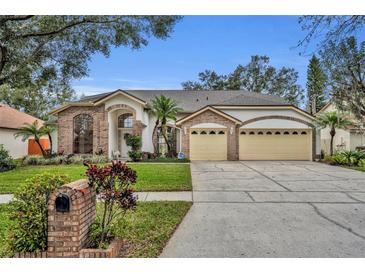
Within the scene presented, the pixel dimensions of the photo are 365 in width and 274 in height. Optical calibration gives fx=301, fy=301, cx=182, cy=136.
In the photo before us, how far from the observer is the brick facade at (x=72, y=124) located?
1948 cm

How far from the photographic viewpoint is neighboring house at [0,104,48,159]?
69.9 ft

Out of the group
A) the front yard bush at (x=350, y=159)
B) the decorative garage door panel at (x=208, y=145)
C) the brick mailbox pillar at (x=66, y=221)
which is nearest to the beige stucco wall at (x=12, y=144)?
the decorative garage door panel at (x=208, y=145)

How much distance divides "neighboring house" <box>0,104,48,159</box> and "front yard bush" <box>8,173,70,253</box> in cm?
1835

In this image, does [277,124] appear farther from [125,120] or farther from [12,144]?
[12,144]

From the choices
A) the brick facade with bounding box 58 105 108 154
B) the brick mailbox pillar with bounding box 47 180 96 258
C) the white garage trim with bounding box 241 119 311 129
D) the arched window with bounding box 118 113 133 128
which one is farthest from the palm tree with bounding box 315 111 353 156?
the brick mailbox pillar with bounding box 47 180 96 258

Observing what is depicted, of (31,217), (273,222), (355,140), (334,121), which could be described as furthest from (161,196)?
(355,140)

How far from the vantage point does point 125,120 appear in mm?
21359

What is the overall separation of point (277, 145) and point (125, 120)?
1059 cm

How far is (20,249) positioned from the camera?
13.0 ft

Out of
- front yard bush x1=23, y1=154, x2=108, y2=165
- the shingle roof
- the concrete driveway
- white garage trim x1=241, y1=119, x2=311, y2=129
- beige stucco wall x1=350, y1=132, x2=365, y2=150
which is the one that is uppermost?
the shingle roof

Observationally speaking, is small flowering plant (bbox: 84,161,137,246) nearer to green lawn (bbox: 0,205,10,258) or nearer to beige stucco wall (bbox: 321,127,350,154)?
green lawn (bbox: 0,205,10,258)

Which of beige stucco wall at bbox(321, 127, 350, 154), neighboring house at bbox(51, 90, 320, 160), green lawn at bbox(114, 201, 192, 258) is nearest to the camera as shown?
green lawn at bbox(114, 201, 192, 258)

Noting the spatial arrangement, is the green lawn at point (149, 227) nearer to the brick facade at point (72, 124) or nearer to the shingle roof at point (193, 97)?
the brick facade at point (72, 124)

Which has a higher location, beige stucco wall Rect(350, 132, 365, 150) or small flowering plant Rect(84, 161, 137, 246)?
beige stucco wall Rect(350, 132, 365, 150)
